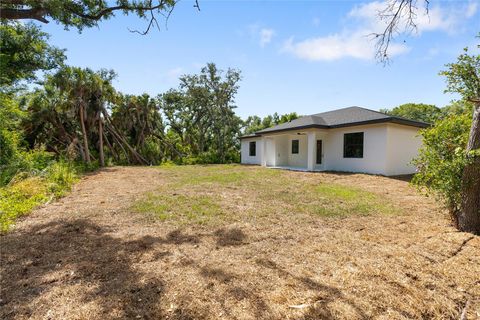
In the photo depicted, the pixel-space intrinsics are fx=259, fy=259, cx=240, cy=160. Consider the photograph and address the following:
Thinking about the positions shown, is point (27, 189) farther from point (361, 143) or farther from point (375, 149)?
point (361, 143)

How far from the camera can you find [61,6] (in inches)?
188

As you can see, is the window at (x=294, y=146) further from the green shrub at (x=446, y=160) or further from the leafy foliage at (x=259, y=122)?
the green shrub at (x=446, y=160)

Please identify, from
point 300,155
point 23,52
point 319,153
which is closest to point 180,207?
point 319,153

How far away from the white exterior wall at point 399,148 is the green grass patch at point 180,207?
9230 millimetres

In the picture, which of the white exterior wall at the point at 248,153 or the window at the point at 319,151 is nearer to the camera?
the window at the point at 319,151

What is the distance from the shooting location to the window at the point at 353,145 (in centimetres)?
1309

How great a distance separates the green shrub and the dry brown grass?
0.66 m

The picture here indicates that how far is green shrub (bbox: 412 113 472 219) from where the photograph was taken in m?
4.46

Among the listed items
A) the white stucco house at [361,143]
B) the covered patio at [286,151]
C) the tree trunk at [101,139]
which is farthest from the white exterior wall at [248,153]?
the tree trunk at [101,139]

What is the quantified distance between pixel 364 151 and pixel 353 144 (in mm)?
814

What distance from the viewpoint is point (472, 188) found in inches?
167

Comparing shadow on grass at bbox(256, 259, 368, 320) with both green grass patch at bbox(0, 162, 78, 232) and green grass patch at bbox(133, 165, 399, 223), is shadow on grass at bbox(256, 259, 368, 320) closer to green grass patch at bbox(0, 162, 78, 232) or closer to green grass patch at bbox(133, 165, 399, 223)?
green grass patch at bbox(133, 165, 399, 223)

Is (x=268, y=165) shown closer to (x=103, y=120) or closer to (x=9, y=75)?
(x=103, y=120)

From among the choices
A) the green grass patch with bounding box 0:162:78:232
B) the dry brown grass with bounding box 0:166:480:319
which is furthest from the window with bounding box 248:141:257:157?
the dry brown grass with bounding box 0:166:480:319
